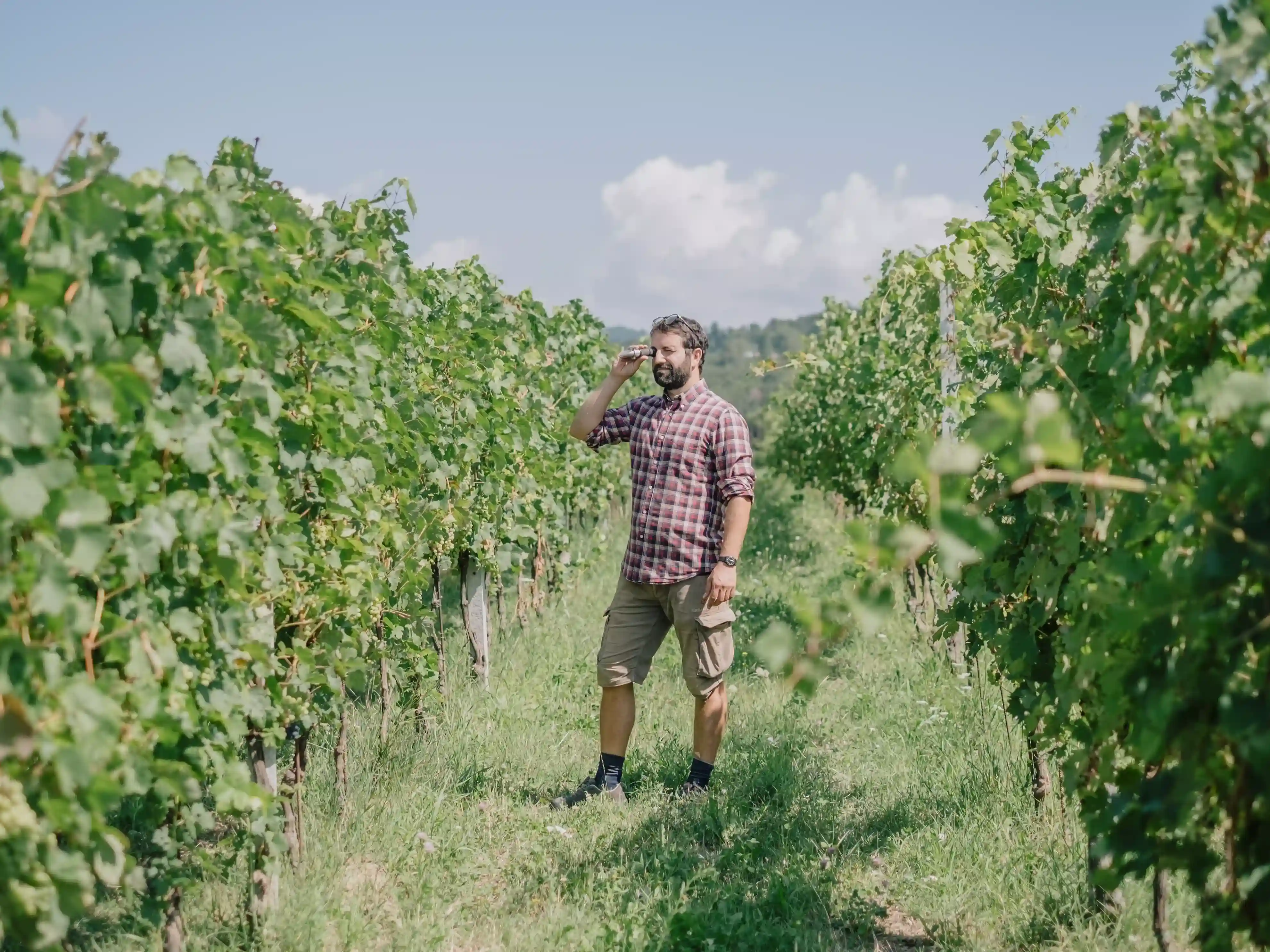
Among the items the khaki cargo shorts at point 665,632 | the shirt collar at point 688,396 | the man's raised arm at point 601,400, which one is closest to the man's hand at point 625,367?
the man's raised arm at point 601,400

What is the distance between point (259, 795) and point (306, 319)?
3.71 feet

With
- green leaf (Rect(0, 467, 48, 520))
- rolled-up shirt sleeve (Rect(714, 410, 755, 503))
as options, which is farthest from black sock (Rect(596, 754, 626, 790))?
green leaf (Rect(0, 467, 48, 520))

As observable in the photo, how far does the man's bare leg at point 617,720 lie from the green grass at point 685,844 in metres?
0.21

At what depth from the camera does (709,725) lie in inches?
167

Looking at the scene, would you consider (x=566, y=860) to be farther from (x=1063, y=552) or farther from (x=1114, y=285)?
(x=1114, y=285)

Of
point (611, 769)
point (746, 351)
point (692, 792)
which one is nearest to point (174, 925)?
point (611, 769)

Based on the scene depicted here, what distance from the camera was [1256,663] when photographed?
6.35 ft

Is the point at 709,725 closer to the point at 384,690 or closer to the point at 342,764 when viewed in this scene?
the point at 384,690

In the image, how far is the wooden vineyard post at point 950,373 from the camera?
480 cm

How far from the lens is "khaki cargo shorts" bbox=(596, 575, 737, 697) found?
416 centimetres

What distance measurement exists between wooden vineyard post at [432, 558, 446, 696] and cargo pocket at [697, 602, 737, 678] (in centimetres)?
128

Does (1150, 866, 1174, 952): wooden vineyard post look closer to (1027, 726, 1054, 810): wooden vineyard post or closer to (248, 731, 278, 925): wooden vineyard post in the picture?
(1027, 726, 1054, 810): wooden vineyard post

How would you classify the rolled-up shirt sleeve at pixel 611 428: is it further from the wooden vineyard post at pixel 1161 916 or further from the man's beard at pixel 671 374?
the wooden vineyard post at pixel 1161 916

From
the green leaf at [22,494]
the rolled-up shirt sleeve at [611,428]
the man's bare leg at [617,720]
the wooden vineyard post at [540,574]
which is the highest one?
the rolled-up shirt sleeve at [611,428]
